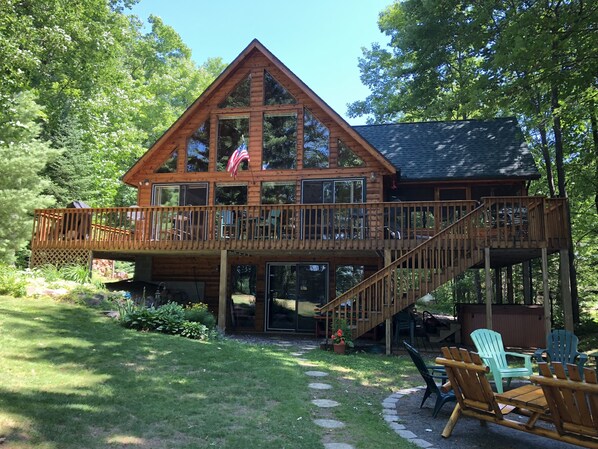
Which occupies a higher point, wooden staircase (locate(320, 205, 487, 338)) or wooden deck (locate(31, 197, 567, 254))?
wooden deck (locate(31, 197, 567, 254))

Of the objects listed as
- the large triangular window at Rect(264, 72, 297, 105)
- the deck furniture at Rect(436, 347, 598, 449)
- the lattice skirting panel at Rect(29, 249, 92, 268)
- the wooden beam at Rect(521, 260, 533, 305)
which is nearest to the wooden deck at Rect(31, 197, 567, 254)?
the lattice skirting panel at Rect(29, 249, 92, 268)

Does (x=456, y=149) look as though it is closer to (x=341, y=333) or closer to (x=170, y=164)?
(x=341, y=333)

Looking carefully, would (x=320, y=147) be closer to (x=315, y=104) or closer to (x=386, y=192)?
(x=315, y=104)

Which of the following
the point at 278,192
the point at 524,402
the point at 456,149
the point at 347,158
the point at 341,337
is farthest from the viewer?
the point at 456,149

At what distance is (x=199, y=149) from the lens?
16609 mm

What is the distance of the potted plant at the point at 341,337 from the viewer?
1078 cm

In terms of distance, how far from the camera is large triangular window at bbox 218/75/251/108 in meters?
16.5

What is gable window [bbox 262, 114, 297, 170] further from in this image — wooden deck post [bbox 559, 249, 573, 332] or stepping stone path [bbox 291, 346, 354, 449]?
wooden deck post [bbox 559, 249, 573, 332]

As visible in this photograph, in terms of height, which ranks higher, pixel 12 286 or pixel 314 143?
pixel 314 143

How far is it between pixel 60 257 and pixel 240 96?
320 inches

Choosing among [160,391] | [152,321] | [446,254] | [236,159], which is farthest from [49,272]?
[446,254]

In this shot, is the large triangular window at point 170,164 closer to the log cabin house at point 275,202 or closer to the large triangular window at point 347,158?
the log cabin house at point 275,202

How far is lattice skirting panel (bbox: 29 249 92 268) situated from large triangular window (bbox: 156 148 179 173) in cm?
394

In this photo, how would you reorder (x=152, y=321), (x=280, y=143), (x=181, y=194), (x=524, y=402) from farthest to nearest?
(x=181, y=194), (x=280, y=143), (x=152, y=321), (x=524, y=402)
